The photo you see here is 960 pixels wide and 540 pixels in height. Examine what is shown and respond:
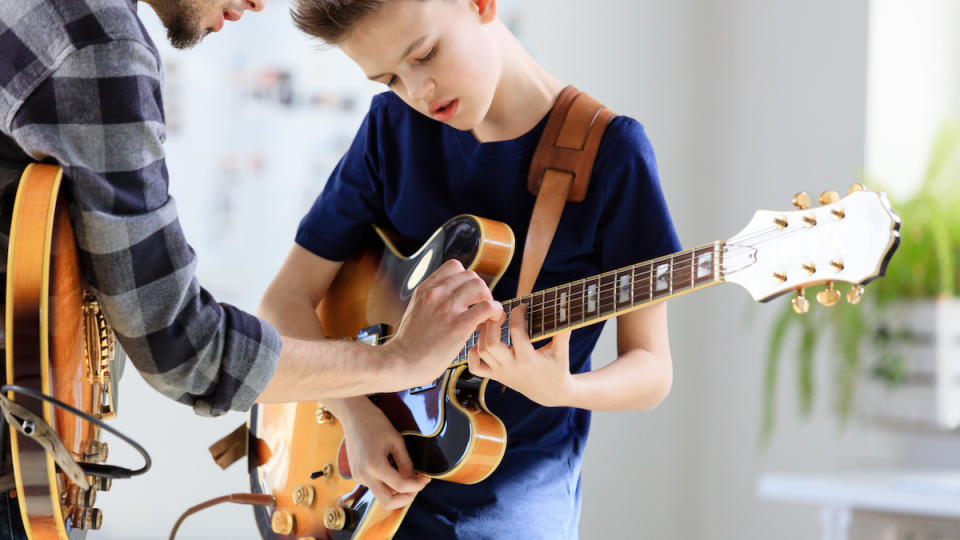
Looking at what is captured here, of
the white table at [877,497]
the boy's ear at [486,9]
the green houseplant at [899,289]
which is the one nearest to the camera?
the boy's ear at [486,9]

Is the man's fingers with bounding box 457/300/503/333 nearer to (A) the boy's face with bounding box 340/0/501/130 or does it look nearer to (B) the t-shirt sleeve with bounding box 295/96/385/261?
(A) the boy's face with bounding box 340/0/501/130

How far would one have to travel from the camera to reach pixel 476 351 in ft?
3.78

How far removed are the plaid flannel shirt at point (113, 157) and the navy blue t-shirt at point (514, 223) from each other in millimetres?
476

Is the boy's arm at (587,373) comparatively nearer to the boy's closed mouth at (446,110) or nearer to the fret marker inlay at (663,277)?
the fret marker inlay at (663,277)

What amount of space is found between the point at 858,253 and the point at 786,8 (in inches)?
88.0

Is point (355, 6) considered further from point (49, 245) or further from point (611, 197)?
point (49, 245)

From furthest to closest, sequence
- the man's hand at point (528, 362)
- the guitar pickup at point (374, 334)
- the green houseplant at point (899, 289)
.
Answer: the green houseplant at point (899, 289)
the guitar pickup at point (374, 334)
the man's hand at point (528, 362)

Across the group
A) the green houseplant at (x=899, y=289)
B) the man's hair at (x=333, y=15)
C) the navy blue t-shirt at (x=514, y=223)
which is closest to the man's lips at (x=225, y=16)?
the man's hair at (x=333, y=15)

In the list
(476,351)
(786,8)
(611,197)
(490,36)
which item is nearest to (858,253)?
(611,197)

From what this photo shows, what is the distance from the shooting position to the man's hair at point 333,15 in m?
1.15

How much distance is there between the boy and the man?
1.05 feet

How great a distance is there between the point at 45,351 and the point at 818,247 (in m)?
0.74

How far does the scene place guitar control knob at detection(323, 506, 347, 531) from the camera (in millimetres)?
1284

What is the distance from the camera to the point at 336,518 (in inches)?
50.8
